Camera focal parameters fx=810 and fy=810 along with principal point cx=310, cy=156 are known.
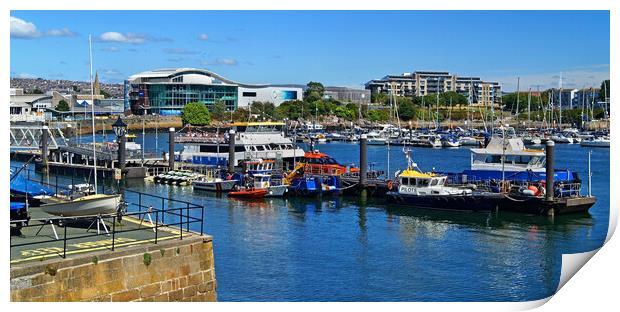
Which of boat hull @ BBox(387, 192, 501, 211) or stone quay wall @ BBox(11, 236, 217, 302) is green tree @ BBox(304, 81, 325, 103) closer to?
boat hull @ BBox(387, 192, 501, 211)

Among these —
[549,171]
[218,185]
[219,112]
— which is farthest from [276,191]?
[219,112]

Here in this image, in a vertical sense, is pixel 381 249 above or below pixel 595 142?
below

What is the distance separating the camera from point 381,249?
77.5ft

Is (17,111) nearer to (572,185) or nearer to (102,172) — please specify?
(102,172)

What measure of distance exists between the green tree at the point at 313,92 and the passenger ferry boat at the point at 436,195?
9545cm

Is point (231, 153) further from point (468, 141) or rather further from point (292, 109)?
point (292, 109)

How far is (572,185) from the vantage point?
105 ft

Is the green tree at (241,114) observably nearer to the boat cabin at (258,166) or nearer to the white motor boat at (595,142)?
the white motor boat at (595,142)

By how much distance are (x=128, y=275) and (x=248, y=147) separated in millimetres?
33304

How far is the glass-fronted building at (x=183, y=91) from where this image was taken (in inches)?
4464

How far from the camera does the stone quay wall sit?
11.2m

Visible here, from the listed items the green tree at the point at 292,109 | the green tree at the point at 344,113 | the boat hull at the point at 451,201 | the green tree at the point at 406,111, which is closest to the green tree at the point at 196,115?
the green tree at the point at 292,109

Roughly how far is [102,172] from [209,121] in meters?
62.2
